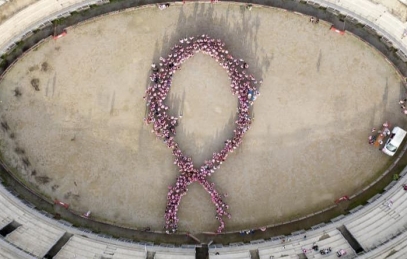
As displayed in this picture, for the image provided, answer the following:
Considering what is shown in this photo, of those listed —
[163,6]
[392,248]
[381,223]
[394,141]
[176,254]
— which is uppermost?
[163,6]

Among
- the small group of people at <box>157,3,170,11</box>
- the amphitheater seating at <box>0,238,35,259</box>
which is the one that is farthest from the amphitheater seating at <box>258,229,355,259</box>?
the small group of people at <box>157,3,170,11</box>

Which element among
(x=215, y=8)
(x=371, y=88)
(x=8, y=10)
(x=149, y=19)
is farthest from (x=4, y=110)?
(x=371, y=88)

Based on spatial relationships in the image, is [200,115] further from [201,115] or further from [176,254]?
[176,254]

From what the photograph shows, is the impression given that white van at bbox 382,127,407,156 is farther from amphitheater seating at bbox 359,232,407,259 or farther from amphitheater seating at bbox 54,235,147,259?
amphitheater seating at bbox 54,235,147,259

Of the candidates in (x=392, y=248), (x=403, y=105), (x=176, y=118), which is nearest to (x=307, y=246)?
(x=392, y=248)

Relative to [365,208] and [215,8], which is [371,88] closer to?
[365,208]

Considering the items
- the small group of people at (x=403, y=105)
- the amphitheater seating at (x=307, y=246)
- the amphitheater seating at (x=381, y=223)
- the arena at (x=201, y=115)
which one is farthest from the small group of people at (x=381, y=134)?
the amphitheater seating at (x=307, y=246)
